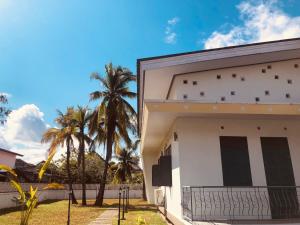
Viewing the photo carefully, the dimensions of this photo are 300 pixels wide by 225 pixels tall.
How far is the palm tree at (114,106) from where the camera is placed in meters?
Answer: 17.2

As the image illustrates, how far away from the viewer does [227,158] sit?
294 inches

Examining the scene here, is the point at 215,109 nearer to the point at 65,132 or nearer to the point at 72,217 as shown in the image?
the point at 72,217

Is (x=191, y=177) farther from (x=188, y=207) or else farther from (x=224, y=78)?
(x=224, y=78)

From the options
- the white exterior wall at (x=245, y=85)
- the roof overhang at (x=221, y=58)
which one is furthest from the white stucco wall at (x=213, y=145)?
the roof overhang at (x=221, y=58)

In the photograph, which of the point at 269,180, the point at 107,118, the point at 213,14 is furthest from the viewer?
the point at 107,118

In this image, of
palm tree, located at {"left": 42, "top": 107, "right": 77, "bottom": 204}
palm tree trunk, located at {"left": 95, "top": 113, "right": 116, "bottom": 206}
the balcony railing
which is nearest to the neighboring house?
the balcony railing

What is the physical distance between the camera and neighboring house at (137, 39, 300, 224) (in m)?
6.98

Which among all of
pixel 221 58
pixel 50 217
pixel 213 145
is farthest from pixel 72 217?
pixel 221 58

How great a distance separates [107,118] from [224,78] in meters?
10.2

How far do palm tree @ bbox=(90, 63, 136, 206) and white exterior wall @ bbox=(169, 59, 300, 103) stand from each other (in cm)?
913

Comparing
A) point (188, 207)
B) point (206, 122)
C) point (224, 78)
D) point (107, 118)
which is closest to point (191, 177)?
point (188, 207)

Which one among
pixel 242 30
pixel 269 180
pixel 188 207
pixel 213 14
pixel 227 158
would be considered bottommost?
pixel 188 207

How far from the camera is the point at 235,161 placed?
746cm

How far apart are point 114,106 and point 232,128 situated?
10979mm
